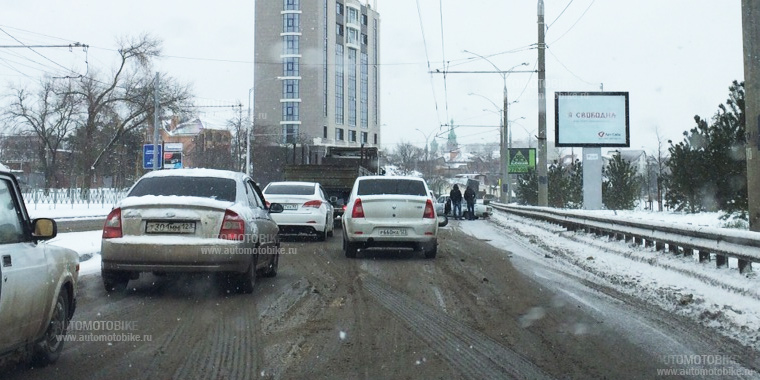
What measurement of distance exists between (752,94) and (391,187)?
6.21 metres

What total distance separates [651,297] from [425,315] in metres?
3.08

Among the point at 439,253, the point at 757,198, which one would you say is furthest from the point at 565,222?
the point at 757,198

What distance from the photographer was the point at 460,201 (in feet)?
107

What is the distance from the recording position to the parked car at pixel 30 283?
159 inches

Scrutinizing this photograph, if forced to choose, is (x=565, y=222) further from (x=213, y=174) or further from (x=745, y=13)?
(x=213, y=174)

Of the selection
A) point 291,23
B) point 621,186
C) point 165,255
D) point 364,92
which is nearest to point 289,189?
point 165,255

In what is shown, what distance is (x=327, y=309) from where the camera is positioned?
23.6 feet

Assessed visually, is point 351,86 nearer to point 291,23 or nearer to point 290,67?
point 290,67

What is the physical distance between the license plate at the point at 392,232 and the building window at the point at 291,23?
272ft

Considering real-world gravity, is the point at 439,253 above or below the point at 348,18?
below

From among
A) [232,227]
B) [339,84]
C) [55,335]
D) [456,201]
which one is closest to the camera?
[55,335]

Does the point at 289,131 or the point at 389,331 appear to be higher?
the point at 289,131

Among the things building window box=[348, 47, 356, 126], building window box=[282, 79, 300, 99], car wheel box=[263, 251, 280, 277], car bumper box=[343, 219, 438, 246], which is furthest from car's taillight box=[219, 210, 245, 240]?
building window box=[348, 47, 356, 126]

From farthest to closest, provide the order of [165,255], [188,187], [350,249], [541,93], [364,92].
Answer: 1. [364,92]
2. [541,93]
3. [350,249]
4. [188,187]
5. [165,255]
